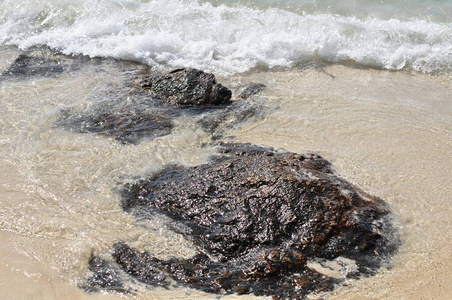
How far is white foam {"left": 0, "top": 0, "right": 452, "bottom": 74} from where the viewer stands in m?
7.47

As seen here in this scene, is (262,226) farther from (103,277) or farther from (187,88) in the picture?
(187,88)

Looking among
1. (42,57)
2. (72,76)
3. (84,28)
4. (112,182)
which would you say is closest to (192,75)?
(72,76)

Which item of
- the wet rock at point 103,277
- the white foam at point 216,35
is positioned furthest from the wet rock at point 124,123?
the white foam at point 216,35

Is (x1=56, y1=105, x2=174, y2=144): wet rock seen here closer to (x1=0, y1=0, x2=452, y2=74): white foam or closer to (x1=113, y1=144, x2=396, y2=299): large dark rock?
(x1=113, y1=144, x2=396, y2=299): large dark rock

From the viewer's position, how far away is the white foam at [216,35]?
747cm

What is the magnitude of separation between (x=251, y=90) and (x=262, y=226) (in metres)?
3.06

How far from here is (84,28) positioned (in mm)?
8578

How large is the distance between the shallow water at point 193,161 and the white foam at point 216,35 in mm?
536

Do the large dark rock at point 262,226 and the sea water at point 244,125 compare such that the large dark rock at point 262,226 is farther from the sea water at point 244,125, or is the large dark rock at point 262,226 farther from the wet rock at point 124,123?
the wet rock at point 124,123

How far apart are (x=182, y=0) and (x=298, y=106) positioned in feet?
16.4

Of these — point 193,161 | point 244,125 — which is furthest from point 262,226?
point 244,125

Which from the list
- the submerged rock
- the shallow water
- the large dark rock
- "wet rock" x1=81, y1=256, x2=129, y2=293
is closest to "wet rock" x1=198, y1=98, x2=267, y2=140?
the submerged rock

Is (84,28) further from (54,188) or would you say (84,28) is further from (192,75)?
(54,188)

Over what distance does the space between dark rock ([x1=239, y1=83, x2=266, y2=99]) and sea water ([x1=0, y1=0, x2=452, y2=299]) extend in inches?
6.9
